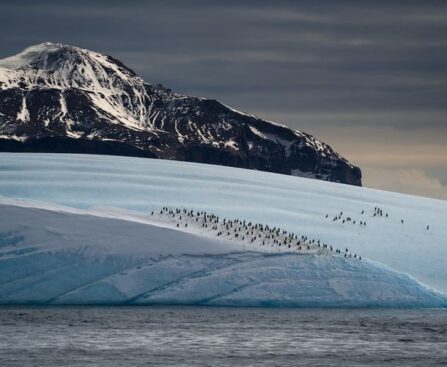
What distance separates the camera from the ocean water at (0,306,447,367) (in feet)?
151

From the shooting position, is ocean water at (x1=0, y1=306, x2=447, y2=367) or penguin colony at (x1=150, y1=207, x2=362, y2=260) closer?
ocean water at (x1=0, y1=306, x2=447, y2=367)

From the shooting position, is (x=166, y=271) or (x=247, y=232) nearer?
(x=166, y=271)

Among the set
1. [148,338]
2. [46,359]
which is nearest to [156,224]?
[148,338]

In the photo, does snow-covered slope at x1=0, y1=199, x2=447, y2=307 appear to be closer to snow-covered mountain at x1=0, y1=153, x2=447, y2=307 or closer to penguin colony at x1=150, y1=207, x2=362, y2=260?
snow-covered mountain at x1=0, y1=153, x2=447, y2=307

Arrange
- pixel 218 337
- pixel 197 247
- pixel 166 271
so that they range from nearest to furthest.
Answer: pixel 218 337, pixel 166 271, pixel 197 247

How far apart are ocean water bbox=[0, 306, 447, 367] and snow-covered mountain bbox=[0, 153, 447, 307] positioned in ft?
2.80

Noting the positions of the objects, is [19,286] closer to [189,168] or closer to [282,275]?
[282,275]

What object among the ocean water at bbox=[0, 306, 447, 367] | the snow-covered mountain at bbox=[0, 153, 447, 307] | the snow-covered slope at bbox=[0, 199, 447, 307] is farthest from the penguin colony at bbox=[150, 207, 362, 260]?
the ocean water at bbox=[0, 306, 447, 367]

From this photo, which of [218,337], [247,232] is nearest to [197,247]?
[247,232]

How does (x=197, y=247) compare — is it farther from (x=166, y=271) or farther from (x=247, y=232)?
(x=247, y=232)

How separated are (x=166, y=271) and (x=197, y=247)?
260 cm

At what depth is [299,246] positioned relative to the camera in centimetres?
6612

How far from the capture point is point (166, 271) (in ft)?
204

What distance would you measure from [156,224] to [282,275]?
723 cm
